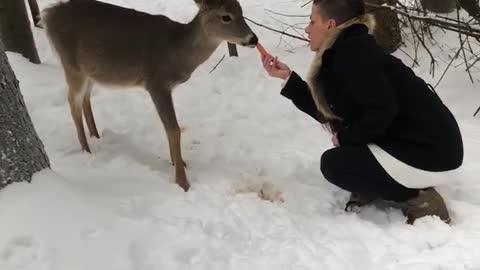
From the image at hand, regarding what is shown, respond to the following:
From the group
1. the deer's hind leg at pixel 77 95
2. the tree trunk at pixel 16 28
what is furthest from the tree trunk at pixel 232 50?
the deer's hind leg at pixel 77 95

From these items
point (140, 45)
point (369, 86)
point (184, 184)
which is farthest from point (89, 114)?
point (369, 86)

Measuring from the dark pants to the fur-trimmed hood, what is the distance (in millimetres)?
232

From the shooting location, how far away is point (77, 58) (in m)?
4.78

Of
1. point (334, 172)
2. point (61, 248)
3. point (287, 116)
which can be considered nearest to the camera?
point (61, 248)

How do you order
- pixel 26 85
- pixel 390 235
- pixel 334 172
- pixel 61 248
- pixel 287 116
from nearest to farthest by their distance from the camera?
pixel 61 248, pixel 390 235, pixel 334 172, pixel 287 116, pixel 26 85

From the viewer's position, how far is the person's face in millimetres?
3734

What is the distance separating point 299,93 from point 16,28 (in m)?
3.40

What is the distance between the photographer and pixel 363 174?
12.6 feet

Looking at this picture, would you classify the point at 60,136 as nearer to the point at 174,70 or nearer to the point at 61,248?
the point at 174,70

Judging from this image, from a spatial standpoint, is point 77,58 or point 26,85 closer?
point 77,58

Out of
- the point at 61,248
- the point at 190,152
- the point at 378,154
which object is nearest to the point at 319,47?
the point at 378,154

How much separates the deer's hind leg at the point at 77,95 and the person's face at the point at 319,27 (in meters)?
1.86

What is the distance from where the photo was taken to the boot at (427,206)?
375 cm

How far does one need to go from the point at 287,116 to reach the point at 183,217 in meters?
1.98
